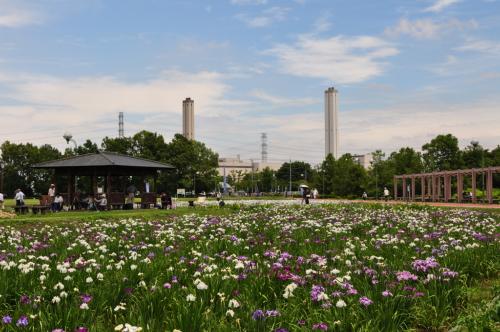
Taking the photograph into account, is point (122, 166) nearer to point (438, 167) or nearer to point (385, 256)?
point (385, 256)

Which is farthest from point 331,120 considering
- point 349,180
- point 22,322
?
point 22,322

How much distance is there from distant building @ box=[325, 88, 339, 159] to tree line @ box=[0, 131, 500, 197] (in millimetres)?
87748

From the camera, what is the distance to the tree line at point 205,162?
5941cm

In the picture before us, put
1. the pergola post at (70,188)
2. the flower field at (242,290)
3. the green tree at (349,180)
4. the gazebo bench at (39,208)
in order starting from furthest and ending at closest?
the green tree at (349,180) → the pergola post at (70,188) → the gazebo bench at (39,208) → the flower field at (242,290)

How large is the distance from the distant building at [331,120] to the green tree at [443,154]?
10610 cm

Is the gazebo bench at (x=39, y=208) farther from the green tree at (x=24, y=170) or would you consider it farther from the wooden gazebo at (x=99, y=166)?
the green tree at (x=24, y=170)

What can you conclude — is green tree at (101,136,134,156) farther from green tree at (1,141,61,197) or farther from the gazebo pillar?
the gazebo pillar

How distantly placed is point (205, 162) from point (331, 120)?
97209 millimetres

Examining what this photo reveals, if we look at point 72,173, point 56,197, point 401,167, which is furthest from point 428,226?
point 401,167

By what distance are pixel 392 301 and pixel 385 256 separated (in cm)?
304

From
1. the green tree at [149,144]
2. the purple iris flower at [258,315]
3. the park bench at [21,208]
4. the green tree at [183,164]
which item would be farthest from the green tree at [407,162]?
the purple iris flower at [258,315]

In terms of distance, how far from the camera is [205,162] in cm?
7969

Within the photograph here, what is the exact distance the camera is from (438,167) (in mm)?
59719

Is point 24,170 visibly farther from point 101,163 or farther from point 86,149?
point 101,163
